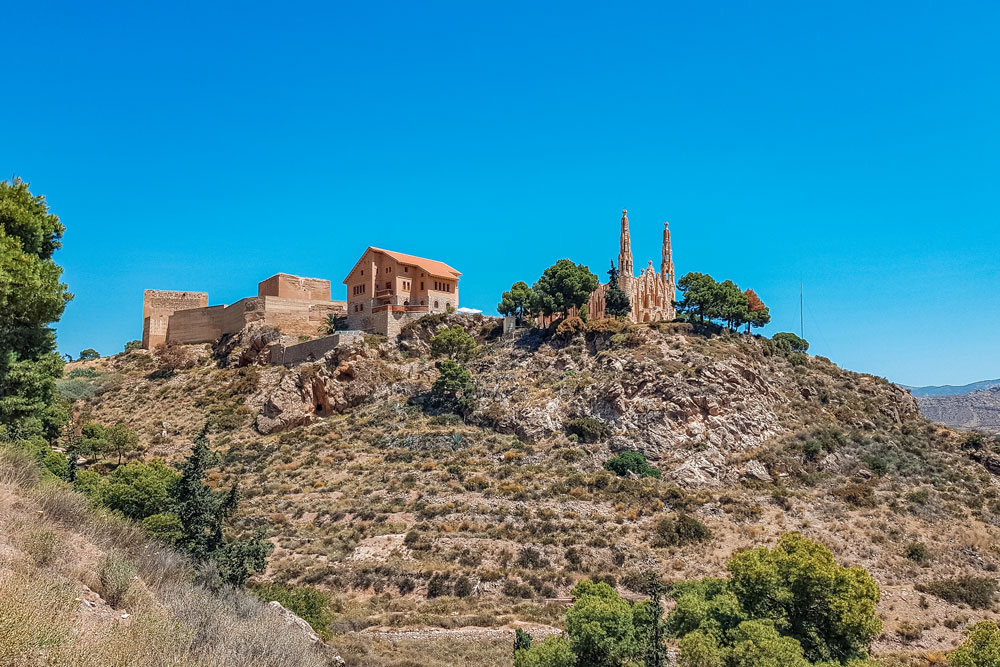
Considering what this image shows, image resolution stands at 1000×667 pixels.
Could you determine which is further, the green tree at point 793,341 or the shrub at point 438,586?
the green tree at point 793,341

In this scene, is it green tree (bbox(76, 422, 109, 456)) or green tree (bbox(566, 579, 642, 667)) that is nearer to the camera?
green tree (bbox(566, 579, 642, 667))

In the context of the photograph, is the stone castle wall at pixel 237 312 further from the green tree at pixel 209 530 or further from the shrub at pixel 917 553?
the shrub at pixel 917 553

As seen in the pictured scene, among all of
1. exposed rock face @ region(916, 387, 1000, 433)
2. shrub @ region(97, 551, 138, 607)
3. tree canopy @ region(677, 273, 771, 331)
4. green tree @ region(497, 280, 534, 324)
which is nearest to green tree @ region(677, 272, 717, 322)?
tree canopy @ region(677, 273, 771, 331)

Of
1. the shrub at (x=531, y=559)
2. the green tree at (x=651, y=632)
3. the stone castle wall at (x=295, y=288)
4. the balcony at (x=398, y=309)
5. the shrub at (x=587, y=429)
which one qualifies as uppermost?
the stone castle wall at (x=295, y=288)

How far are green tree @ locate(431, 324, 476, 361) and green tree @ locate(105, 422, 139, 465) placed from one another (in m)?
20.2

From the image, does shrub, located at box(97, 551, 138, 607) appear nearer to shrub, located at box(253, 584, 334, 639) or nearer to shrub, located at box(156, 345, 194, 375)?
shrub, located at box(253, 584, 334, 639)

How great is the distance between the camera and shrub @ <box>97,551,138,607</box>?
28.1 ft

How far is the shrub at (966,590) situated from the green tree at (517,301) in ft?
113

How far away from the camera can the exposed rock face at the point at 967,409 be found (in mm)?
113312

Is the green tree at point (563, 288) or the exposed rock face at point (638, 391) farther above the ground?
the green tree at point (563, 288)

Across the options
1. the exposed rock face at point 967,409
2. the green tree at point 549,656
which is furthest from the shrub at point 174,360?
the exposed rock face at point 967,409

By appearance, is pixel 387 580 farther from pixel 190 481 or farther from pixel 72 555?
pixel 72 555

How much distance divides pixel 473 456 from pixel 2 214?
2525 cm

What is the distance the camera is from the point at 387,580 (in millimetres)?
24516
